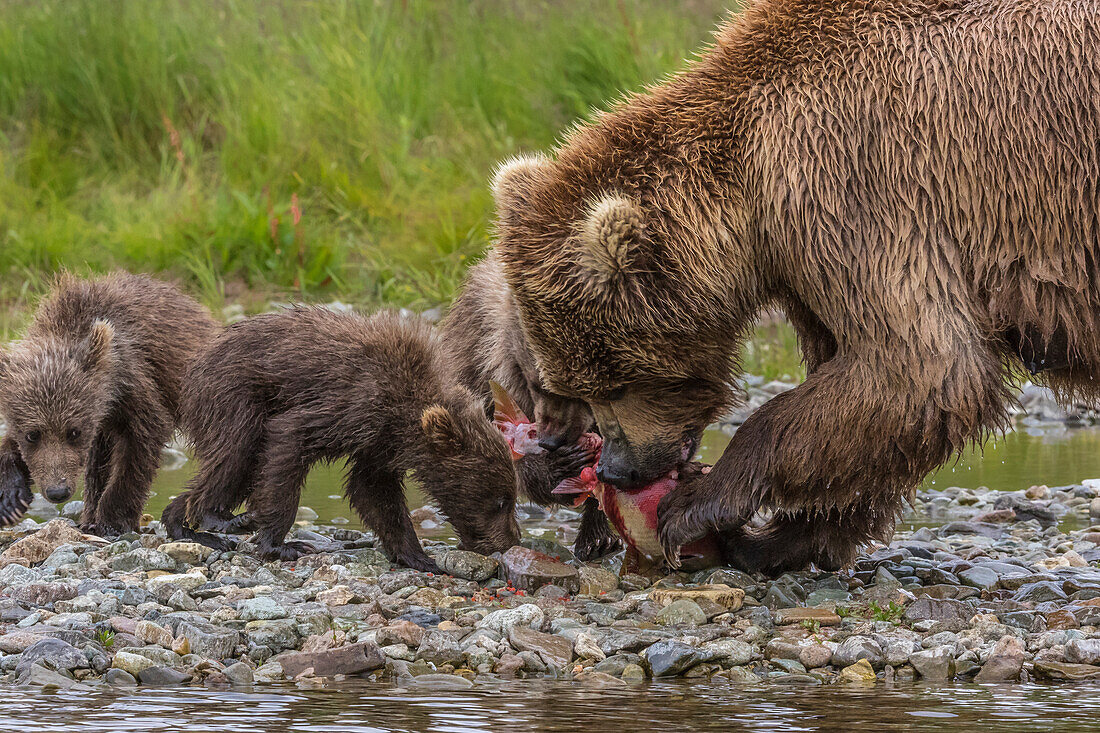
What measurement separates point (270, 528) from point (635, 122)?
241 cm

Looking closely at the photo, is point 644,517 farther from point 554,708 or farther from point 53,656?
point 53,656

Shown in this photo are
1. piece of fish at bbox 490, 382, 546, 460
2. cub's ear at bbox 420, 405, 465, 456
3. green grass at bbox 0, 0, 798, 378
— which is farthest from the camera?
green grass at bbox 0, 0, 798, 378

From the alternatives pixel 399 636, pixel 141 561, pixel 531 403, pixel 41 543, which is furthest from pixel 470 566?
pixel 41 543

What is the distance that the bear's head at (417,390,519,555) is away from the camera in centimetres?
660

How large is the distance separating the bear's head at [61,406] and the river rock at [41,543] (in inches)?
18.8

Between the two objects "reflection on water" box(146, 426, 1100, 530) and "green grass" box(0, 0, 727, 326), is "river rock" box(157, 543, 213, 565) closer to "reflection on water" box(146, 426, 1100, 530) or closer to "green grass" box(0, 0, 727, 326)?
"reflection on water" box(146, 426, 1100, 530)

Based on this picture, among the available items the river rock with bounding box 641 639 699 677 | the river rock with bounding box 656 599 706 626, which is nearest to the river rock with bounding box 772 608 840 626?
the river rock with bounding box 656 599 706 626

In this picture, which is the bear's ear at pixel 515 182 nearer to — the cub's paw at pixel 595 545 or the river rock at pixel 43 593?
the cub's paw at pixel 595 545

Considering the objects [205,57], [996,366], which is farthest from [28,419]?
[205,57]

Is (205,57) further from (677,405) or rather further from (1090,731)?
(1090,731)

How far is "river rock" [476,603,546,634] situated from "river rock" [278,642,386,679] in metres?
0.52

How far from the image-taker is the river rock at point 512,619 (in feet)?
17.2

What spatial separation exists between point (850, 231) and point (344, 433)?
8.02 ft

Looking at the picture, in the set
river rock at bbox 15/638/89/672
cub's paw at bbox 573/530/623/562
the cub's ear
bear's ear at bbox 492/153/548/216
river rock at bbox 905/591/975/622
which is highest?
bear's ear at bbox 492/153/548/216
